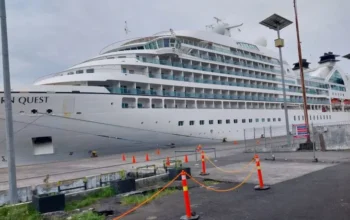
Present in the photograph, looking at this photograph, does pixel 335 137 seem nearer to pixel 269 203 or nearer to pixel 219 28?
pixel 269 203

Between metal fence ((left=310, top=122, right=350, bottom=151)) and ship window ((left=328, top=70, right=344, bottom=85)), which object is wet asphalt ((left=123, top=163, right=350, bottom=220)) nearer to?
Answer: metal fence ((left=310, top=122, right=350, bottom=151))

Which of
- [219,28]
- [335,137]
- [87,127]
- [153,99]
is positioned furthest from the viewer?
[219,28]

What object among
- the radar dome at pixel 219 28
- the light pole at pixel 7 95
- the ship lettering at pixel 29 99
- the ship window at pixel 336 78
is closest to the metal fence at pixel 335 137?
the light pole at pixel 7 95

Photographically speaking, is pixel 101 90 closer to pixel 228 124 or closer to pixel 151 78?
pixel 151 78

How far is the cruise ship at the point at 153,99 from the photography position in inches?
808

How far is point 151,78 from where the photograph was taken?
1081 inches

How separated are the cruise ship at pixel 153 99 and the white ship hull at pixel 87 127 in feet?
0.21

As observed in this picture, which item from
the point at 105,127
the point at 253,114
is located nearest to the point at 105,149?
the point at 105,127

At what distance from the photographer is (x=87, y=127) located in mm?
21750

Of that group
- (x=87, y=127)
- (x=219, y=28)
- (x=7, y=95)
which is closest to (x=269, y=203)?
(x=7, y=95)

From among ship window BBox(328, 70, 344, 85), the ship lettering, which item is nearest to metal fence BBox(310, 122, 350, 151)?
the ship lettering

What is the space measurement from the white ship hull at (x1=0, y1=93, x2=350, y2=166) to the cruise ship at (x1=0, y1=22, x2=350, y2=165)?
0.06m

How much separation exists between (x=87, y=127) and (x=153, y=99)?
7.08 m

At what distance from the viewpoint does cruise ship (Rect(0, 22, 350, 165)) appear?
20.5m
